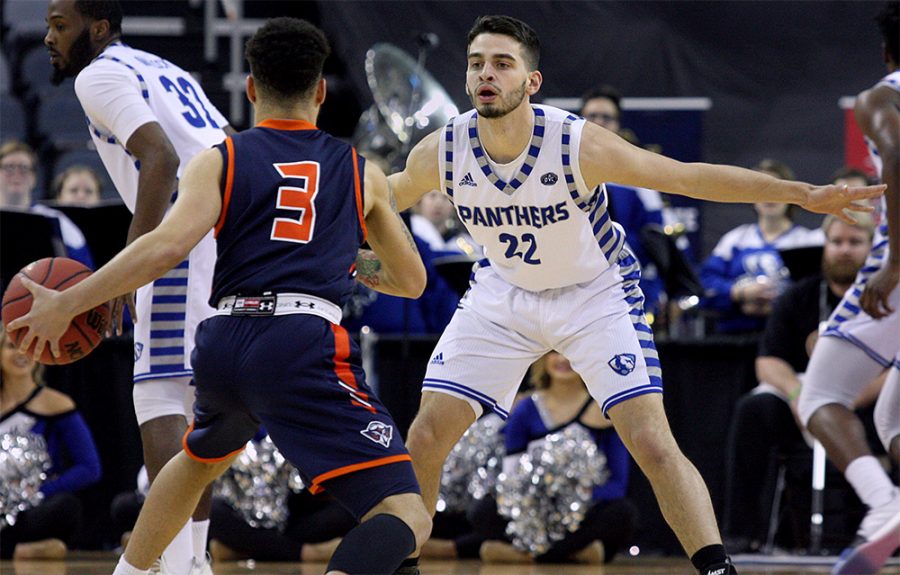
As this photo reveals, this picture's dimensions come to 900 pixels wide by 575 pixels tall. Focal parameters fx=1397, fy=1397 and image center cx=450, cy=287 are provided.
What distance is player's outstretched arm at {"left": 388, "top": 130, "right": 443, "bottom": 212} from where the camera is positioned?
4977mm

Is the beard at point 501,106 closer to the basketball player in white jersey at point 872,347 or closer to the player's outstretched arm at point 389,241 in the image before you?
the player's outstretched arm at point 389,241

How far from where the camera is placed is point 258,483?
754cm

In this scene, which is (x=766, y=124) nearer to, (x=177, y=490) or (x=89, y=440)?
(x=89, y=440)

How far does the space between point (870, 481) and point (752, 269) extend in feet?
10.4

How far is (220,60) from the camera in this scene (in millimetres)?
12609

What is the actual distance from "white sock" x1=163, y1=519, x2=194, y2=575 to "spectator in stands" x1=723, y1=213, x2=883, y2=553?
3.79m

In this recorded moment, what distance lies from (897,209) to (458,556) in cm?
357

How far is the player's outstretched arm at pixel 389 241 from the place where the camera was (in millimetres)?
4117

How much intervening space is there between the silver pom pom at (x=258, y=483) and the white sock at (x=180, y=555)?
2598 millimetres

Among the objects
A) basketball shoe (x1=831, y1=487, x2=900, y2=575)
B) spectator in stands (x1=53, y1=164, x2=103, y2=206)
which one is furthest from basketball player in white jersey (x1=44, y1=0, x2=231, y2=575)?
spectator in stands (x1=53, y1=164, x2=103, y2=206)

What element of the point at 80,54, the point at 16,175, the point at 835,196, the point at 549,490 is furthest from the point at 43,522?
the point at 835,196

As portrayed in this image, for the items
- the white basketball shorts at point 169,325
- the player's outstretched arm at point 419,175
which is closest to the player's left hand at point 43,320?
the white basketball shorts at point 169,325

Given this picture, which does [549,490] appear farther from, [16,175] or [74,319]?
[16,175]

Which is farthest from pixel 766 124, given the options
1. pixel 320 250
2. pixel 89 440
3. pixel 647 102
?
pixel 320 250
